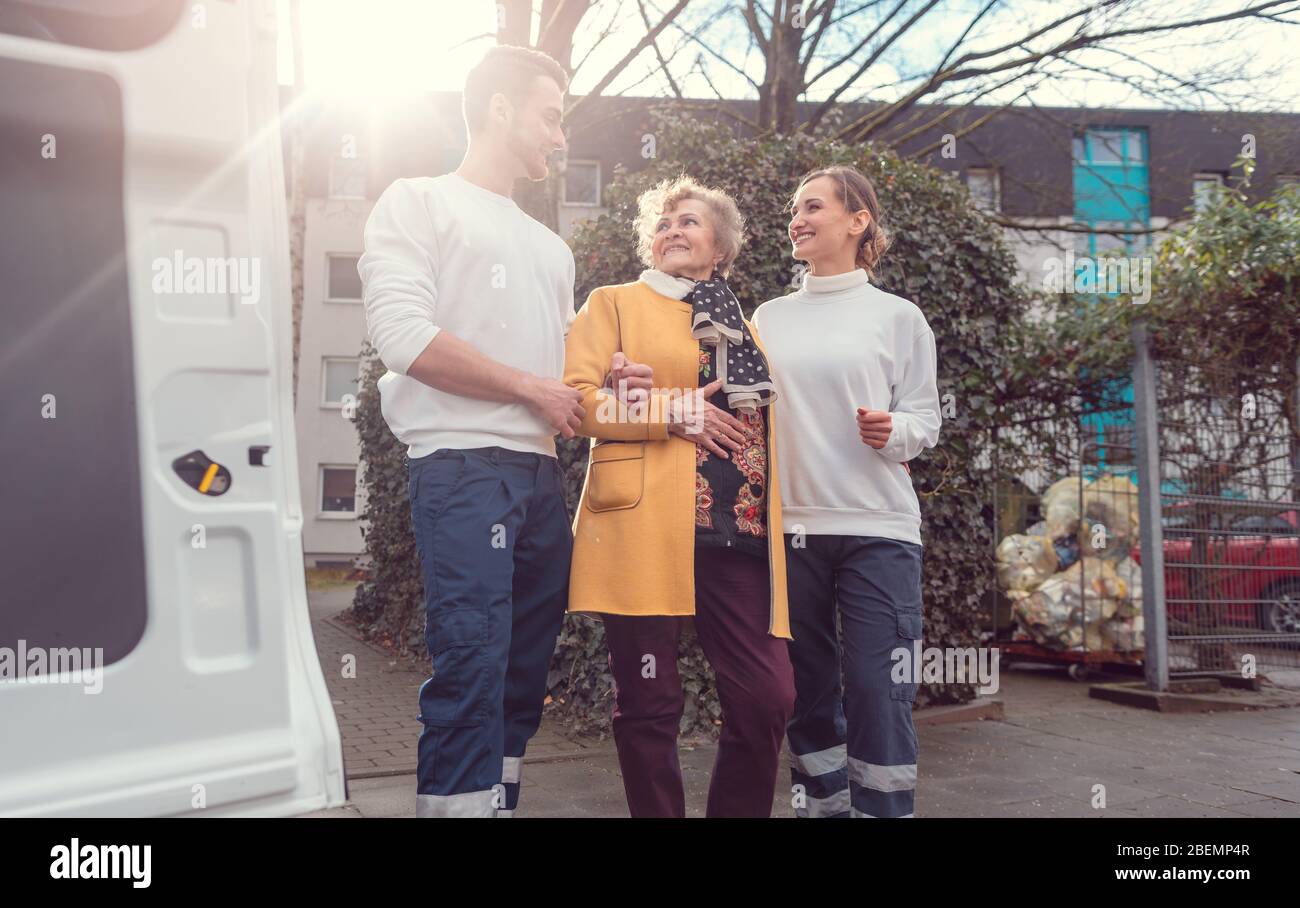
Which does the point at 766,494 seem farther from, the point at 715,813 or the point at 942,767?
the point at 942,767

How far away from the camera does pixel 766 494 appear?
9.50ft

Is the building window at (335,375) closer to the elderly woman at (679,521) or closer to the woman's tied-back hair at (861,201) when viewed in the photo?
the woman's tied-back hair at (861,201)

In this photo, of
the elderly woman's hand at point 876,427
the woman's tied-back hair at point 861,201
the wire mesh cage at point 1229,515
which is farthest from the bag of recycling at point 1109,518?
the elderly woman's hand at point 876,427

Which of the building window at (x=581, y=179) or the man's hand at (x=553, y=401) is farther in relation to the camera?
the building window at (x=581, y=179)

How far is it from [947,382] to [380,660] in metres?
4.75

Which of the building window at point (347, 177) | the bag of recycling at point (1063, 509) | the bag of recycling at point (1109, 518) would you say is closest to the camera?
the bag of recycling at point (1109, 518)

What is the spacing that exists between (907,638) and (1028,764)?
249cm

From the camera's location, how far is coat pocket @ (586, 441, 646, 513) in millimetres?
2727

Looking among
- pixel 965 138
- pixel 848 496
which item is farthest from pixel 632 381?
pixel 965 138

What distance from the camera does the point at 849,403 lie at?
10.1 ft

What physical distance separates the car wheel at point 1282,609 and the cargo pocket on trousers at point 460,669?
6710mm

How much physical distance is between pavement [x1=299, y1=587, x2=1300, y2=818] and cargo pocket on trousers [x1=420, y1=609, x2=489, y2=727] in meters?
1.69

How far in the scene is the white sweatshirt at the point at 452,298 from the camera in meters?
2.49

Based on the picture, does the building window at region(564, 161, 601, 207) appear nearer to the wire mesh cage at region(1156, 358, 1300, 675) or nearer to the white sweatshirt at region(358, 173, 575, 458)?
the wire mesh cage at region(1156, 358, 1300, 675)
